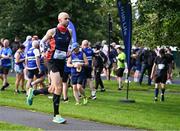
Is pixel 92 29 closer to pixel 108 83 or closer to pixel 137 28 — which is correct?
pixel 108 83

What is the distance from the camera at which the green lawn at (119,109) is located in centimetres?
1342

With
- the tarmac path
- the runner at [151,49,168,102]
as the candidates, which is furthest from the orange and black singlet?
the runner at [151,49,168,102]

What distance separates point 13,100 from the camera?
1759cm

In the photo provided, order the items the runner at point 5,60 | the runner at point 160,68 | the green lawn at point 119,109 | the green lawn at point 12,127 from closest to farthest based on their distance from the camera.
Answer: the green lawn at point 12,127, the green lawn at point 119,109, the runner at point 160,68, the runner at point 5,60

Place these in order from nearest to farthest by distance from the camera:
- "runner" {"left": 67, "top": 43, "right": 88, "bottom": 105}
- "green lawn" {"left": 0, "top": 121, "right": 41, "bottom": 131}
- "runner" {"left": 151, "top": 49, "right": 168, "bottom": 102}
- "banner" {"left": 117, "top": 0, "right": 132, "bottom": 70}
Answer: "green lawn" {"left": 0, "top": 121, "right": 41, "bottom": 131} < "runner" {"left": 67, "top": 43, "right": 88, "bottom": 105} < "banner" {"left": 117, "top": 0, "right": 132, "bottom": 70} < "runner" {"left": 151, "top": 49, "right": 168, "bottom": 102}

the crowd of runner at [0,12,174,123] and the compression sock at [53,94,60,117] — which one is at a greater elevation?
the crowd of runner at [0,12,174,123]

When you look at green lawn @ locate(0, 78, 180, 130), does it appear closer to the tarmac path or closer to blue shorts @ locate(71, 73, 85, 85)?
the tarmac path

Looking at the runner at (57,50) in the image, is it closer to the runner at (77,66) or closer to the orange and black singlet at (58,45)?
the orange and black singlet at (58,45)

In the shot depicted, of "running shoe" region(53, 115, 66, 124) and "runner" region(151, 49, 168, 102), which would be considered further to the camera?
"runner" region(151, 49, 168, 102)

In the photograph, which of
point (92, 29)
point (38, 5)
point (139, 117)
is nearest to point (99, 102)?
point (139, 117)

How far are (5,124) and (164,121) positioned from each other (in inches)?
159

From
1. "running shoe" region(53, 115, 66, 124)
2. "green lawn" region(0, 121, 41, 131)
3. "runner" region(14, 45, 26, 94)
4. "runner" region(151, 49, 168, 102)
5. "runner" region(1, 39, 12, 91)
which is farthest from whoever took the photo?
"runner" region(1, 39, 12, 91)

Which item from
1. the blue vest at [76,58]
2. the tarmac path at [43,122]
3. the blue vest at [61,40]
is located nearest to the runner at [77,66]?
the blue vest at [76,58]

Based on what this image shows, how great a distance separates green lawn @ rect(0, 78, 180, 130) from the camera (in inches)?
528
